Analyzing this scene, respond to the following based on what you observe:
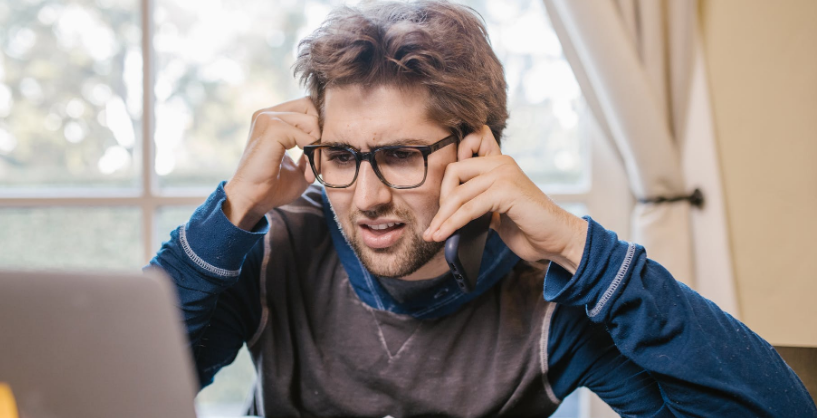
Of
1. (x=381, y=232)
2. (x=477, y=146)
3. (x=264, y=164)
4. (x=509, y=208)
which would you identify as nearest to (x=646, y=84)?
(x=477, y=146)

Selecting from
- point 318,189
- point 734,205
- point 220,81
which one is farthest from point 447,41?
point 220,81

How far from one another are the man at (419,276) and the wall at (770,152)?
55cm

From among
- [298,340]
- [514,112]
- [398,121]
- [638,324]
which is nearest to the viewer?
[638,324]

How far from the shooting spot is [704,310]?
972mm

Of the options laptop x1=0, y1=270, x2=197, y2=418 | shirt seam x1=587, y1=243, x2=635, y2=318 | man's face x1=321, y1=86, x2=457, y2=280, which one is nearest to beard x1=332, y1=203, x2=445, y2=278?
man's face x1=321, y1=86, x2=457, y2=280

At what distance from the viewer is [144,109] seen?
185 cm

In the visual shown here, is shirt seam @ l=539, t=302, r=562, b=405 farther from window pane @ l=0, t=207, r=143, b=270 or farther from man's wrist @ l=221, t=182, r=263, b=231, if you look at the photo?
window pane @ l=0, t=207, r=143, b=270

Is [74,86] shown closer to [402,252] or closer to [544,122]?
[402,252]

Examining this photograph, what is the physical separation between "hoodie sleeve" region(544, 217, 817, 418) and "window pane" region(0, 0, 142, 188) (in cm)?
155

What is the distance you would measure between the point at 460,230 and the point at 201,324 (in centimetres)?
55

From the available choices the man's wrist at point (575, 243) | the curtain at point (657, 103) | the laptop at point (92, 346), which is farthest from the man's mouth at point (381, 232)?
the curtain at point (657, 103)

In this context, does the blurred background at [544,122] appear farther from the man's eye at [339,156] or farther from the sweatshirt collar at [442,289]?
the man's eye at [339,156]

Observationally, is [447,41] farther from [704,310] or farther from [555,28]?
[704,310]

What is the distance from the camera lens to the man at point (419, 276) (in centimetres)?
96
